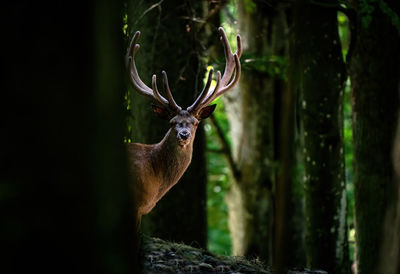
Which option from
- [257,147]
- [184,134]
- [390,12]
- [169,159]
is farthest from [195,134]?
[257,147]

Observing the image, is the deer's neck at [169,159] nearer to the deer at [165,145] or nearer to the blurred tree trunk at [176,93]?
the deer at [165,145]

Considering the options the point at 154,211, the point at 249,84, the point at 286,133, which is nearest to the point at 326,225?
the point at 154,211

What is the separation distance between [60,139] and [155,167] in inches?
179

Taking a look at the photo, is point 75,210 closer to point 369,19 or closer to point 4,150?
point 4,150

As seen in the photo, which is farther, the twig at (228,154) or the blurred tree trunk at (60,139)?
the twig at (228,154)

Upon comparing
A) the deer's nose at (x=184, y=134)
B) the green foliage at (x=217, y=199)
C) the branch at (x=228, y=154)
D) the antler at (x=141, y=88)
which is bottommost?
the green foliage at (x=217, y=199)

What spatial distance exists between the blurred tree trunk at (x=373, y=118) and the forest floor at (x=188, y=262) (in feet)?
5.64

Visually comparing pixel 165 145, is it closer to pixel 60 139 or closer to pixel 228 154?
pixel 60 139

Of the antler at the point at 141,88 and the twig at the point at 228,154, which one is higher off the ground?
the antler at the point at 141,88

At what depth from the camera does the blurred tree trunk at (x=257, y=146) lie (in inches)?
581

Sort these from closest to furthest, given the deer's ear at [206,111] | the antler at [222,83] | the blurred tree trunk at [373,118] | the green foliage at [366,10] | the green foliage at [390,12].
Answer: the antler at [222,83] < the deer's ear at [206,111] < the green foliage at [390,12] < the green foliage at [366,10] < the blurred tree trunk at [373,118]

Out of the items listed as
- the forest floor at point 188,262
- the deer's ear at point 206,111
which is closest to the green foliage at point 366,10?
the deer's ear at point 206,111

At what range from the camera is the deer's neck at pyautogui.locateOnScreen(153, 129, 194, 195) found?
667 centimetres

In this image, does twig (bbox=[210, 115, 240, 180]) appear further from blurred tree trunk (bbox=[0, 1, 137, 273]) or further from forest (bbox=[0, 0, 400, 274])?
blurred tree trunk (bbox=[0, 1, 137, 273])
